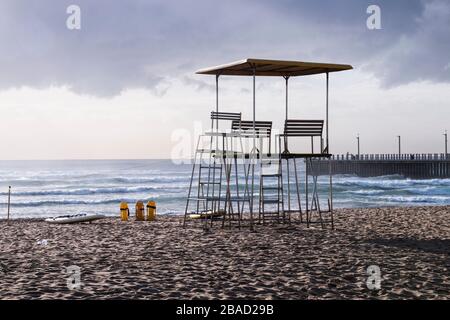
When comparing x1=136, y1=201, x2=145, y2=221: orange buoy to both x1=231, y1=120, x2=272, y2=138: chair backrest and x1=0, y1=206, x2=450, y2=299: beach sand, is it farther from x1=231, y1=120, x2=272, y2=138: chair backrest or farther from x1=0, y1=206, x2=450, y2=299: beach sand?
x1=231, y1=120, x2=272, y2=138: chair backrest

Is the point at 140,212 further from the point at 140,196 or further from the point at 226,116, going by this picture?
the point at 140,196

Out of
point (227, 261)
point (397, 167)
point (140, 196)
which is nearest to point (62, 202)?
point (140, 196)

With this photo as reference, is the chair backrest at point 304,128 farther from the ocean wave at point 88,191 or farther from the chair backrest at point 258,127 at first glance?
the ocean wave at point 88,191

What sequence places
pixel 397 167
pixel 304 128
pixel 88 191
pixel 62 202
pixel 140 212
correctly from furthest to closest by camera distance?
1. pixel 397 167
2. pixel 88 191
3. pixel 62 202
4. pixel 140 212
5. pixel 304 128

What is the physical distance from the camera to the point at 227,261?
7.54 metres

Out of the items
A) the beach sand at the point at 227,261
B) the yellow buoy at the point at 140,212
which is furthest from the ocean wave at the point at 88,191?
the beach sand at the point at 227,261

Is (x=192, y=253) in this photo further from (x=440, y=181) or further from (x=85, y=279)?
(x=440, y=181)

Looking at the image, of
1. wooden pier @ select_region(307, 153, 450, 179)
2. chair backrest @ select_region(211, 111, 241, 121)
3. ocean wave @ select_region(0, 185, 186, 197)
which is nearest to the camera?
chair backrest @ select_region(211, 111, 241, 121)

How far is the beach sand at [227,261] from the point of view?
588 centimetres

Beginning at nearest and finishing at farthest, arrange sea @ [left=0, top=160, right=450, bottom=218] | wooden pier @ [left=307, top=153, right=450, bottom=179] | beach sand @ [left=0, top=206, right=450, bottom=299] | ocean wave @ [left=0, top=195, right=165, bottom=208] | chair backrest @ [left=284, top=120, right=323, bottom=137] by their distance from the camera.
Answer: beach sand @ [left=0, top=206, right=450, bottom=299] < chair backrest @ [left=284, top=120, right=323, bottom=137] < sea @ [left=0, top=160, right=450, bottom=218] < ocean wave @ [left=0, top=195, right=165, bottom=208] < wooden pier @ [left=307, top=153, right=450, bottom=179]

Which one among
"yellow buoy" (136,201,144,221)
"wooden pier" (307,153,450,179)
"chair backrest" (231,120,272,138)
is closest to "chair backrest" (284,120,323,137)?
"chair backrest" (231,120,272,138)

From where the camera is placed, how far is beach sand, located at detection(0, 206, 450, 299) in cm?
588
